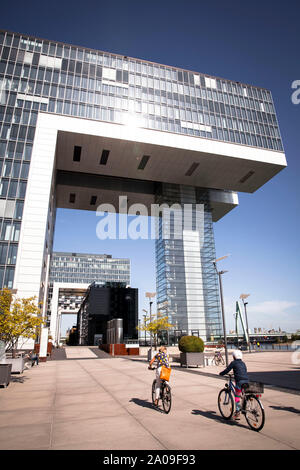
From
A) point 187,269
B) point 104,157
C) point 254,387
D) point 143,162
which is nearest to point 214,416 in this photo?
point 254,387

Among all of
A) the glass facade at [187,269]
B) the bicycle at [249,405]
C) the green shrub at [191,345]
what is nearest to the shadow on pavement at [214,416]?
the bicycle at [249,405]

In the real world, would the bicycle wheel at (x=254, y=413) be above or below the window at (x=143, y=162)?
below

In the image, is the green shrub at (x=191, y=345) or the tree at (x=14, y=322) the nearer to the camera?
the tree at (x=14, y=322)

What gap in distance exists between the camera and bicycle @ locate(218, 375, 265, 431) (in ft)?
19.9

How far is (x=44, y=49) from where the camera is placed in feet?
145

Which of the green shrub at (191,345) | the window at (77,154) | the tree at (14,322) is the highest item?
the window at (77,154)

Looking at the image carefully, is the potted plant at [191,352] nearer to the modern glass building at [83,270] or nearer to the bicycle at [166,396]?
the bicycle at [166,396]

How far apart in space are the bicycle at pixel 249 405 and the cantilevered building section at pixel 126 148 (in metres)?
30.1

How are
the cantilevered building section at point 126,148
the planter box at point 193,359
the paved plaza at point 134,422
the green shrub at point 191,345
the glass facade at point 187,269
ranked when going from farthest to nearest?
the glass facade at point 187,269 → the cantilevered building section at point 126,148 → the green shrub at point 191,345 → the planter box at point 193,359 → the paved plaza at point 134,422

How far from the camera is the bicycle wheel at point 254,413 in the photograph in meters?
5.96

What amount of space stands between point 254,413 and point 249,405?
27 centimetres

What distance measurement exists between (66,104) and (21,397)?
4100 centimetres

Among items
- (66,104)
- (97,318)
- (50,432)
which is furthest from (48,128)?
(97,318)
